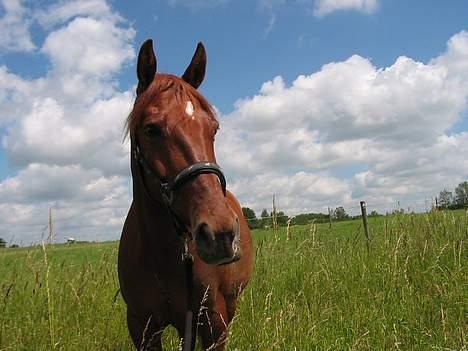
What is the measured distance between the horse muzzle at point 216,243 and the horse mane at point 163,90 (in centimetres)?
90

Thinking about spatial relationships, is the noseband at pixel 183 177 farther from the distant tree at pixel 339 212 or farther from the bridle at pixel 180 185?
the distant tree at pixel 339 212

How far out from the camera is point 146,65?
282 cm

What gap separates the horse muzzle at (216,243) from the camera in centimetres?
193

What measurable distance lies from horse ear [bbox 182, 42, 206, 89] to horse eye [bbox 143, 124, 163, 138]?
86cm

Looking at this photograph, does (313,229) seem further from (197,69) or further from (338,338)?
(197,69)

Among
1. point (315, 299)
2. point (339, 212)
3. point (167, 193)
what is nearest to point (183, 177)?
point (167, 193)

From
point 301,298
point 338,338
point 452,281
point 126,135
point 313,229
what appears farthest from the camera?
point 313,229

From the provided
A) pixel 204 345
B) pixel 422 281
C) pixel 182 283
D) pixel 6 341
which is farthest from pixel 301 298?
pixel 6 341

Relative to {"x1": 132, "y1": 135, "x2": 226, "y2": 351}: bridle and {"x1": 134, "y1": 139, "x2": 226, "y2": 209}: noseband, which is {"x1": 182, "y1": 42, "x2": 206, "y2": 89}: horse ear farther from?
{"x1": 134, "y1": 139, "x2": 226, "y2": 209}: noseband

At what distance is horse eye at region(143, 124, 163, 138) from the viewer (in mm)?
2414

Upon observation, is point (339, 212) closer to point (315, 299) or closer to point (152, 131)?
point (315, 299)

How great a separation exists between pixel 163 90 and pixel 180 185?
2.32 ft

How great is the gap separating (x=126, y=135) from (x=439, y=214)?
534cm

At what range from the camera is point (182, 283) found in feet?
9.21
